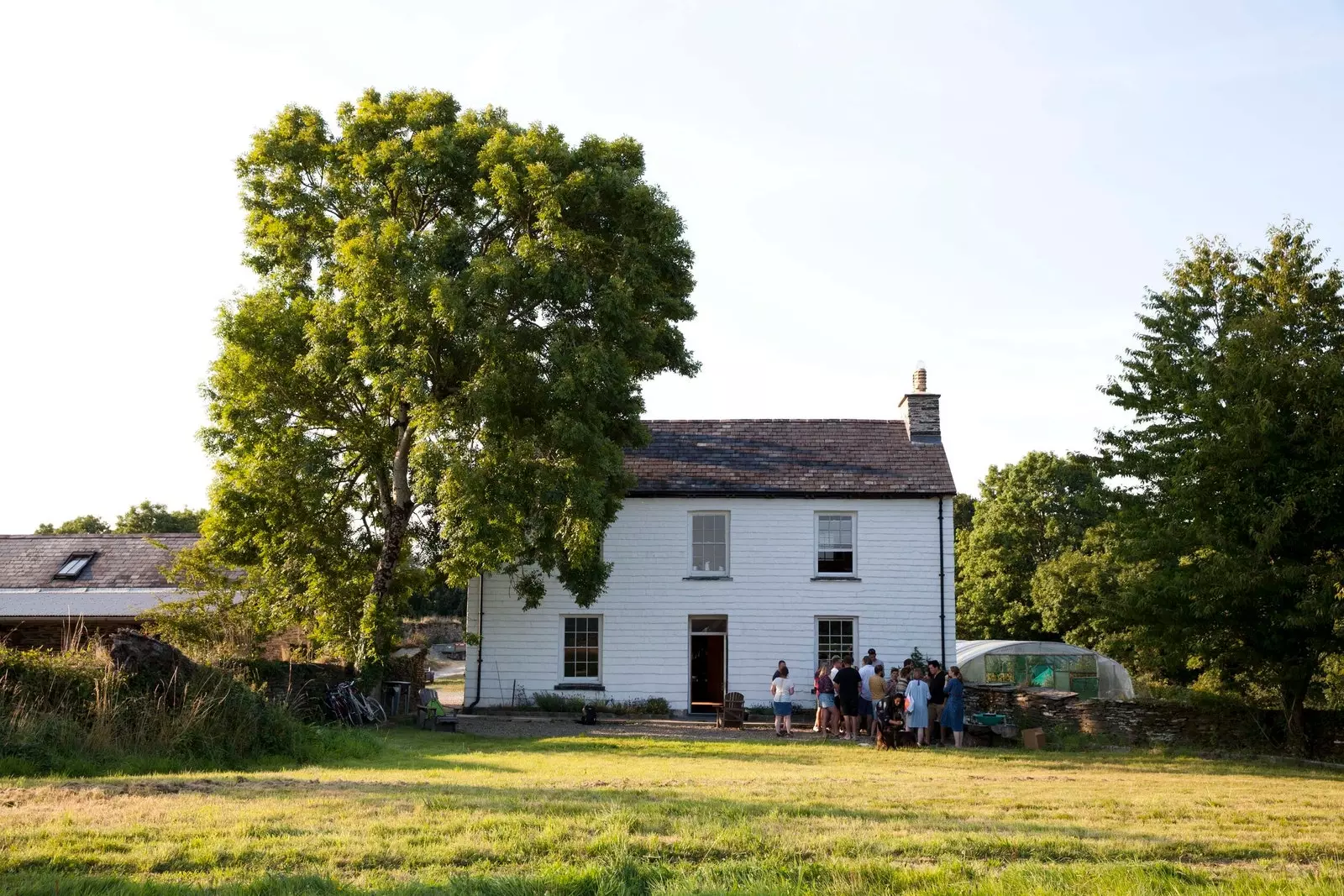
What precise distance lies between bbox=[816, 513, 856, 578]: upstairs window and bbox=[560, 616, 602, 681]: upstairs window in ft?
19.6

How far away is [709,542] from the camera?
28844 millimetres

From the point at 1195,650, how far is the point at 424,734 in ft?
48.6

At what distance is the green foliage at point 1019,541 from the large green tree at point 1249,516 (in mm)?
28269

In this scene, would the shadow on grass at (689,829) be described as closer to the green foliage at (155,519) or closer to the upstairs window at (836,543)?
the upstairs window at (836,543)

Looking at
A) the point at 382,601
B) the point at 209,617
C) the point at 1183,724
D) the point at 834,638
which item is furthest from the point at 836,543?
the point at 209,617

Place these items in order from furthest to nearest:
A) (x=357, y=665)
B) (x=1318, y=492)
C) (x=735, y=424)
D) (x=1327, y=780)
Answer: (x=735, y=424) < (x=357, y=665) < (x=1318, y=492) < (x=1327, y=780)

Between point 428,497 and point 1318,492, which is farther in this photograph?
point 428,497

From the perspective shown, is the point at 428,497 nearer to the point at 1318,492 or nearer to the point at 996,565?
the point at 1318,492

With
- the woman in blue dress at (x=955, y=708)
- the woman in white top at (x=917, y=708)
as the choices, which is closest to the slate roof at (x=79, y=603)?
the woman in white top at (x=917, y=708)

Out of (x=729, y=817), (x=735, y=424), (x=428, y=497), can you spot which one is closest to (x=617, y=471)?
(x=428, y=497)

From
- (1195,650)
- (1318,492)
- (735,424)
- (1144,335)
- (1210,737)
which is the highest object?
(1144,335)

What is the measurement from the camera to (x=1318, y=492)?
1975 centimetres

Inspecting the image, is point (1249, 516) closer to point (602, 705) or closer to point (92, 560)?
point (602, 705)

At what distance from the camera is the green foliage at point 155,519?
64.4 meters
